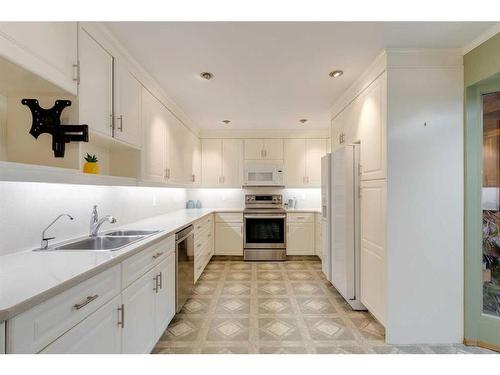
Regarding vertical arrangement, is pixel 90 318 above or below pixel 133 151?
below

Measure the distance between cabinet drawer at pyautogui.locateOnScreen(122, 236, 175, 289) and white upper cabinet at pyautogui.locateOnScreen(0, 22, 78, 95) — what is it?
1069mm

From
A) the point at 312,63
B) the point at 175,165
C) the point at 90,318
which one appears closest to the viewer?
the point at 90,318

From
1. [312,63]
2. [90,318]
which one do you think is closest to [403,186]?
[312,63]

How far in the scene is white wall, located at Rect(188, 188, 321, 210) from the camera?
5.29 metres

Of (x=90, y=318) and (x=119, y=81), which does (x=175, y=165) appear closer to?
(x=119, y=81)

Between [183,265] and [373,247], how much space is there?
1.87 meters

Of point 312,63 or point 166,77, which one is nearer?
point 312,63

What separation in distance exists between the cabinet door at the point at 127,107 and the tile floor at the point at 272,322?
176 centimetres

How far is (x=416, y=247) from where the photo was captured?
2102mm

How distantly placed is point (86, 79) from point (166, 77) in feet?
3.78

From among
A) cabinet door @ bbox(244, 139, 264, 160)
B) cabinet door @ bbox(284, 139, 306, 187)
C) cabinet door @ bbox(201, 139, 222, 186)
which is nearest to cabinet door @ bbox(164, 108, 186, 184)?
cabinet door @ bbox(201, 139, 222, 186)

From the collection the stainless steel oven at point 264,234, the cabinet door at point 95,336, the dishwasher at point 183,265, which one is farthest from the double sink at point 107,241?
the stainless steel oven at point 264,234

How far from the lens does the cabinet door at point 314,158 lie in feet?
16.5

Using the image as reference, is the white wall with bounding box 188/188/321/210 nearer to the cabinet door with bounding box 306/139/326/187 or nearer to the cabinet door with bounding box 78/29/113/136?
the cabinet door with bounding box 306/139/326/187
